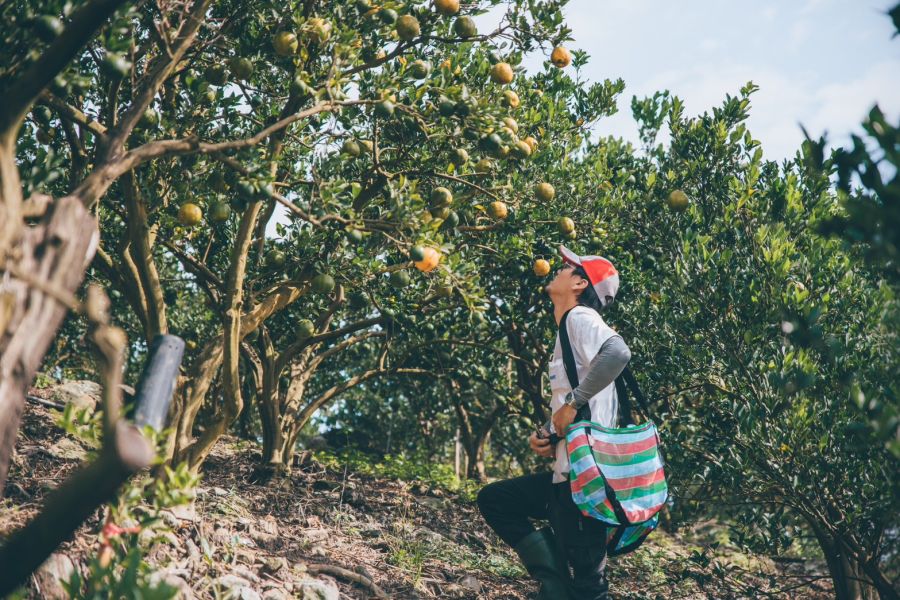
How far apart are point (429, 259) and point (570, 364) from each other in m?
1.14

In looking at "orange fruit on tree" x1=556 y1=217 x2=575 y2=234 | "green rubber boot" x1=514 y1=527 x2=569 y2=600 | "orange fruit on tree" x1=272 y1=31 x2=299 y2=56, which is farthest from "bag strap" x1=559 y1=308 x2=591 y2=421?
"orange fruit on tree" x1=272 y1=31 x2=299 y2=56

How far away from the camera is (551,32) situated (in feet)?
19.3

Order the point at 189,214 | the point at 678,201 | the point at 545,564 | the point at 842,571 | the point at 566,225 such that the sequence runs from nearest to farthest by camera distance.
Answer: the point at 545,564 < the point at 189,214 < the point at 842,571 < the point at 566,225 < the point at 678,201

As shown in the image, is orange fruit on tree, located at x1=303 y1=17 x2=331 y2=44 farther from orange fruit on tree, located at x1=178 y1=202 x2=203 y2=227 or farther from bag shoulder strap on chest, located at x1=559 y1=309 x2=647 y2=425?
bag shoulder strap on chest, located at x1=559 y1=309 x2=647 y2=425

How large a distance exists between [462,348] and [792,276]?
491cm

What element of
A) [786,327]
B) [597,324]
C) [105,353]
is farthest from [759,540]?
[105,353]

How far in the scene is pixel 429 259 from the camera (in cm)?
443

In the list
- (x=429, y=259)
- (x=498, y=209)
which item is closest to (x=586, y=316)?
(x=429, y=259)

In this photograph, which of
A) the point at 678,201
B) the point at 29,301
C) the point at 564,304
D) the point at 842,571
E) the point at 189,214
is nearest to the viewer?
the point at 29,301

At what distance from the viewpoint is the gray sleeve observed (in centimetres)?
364

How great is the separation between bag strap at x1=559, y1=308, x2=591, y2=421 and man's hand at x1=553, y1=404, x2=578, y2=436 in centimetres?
4

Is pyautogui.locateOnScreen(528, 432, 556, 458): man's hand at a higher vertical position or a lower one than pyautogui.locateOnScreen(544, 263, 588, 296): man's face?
lower

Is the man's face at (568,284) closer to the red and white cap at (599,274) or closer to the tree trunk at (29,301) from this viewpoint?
the red and white cap at (599,274)

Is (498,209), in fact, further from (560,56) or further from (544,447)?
(544,447)
